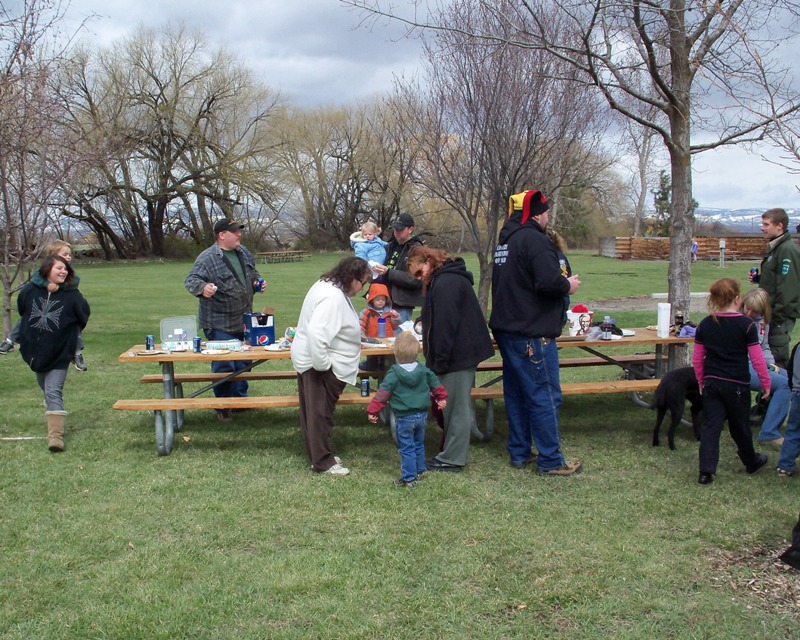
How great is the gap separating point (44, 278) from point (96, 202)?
38.9 metres

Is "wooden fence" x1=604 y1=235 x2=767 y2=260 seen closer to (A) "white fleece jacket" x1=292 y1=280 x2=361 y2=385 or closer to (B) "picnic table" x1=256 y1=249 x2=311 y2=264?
(B) "picnic table" x1=256 y1=249 x2=311 y2=264

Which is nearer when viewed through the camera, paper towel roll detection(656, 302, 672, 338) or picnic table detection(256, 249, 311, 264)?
paper towel roll detection(656, 302, 672, 338)

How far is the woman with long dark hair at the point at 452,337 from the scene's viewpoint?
5434mm

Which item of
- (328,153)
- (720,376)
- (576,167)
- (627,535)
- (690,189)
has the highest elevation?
(328,153)

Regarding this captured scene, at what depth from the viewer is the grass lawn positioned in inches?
136

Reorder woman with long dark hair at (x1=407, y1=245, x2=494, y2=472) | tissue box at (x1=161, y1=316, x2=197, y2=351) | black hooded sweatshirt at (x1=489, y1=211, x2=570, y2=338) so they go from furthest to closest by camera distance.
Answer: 1. tissue box at (x1=161, y1=316, x2=197, y2=351)
2. woman with long dark hair at (x1=407, y1=245, x2=494, y2=472)
3. black hooded sweatshirt at (x1=489, y1=211, x2=570, y2=338)

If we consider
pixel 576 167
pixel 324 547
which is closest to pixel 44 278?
pixel 324 547

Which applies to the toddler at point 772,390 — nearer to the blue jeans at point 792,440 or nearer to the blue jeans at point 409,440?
the blue jeans at point 792,440

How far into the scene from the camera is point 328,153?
51125 mm

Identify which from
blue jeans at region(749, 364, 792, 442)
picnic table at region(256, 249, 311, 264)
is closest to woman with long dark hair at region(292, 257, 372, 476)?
blue jeans at region(749, 364, 792, 442)

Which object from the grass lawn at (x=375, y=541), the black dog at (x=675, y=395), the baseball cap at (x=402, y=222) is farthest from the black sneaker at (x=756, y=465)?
the baseball cap at (x=402, y=222)

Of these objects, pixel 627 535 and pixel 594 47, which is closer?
pixel 627 535

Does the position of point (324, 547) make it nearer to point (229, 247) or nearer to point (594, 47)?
point (229, 247)

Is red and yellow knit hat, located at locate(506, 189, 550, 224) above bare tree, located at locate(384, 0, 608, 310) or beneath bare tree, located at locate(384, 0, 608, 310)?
beneath
